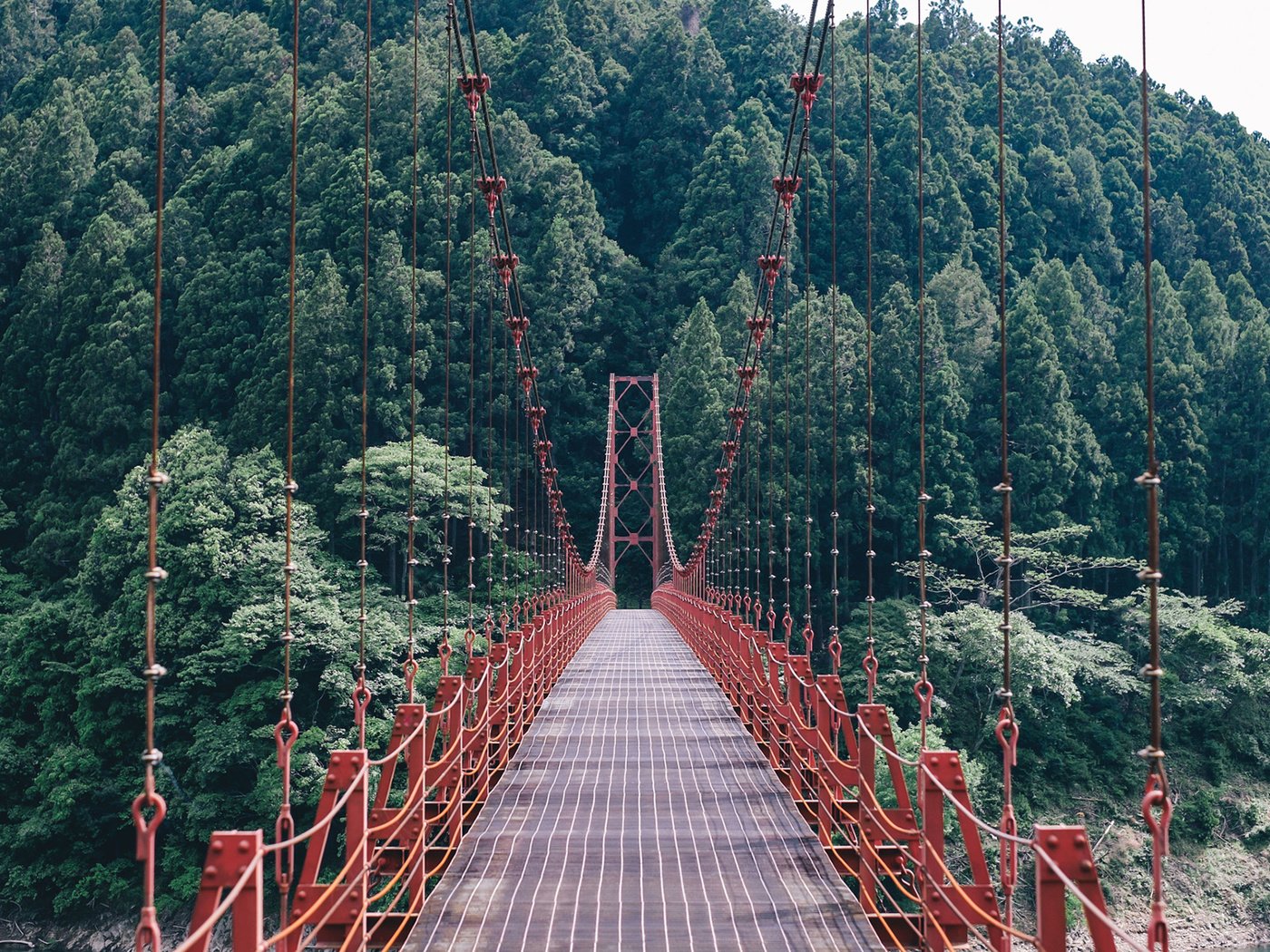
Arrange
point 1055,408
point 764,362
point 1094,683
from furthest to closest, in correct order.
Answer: point 764,362
point 1055,408
point 1094,683

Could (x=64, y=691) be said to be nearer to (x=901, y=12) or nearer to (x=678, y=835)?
(x=678, y=835)

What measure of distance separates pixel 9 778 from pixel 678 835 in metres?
20.2

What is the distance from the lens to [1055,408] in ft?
106

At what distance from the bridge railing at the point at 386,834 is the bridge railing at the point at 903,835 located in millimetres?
1900

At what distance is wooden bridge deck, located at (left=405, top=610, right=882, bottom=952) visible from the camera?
4859mm

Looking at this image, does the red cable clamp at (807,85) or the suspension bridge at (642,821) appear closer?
the suspension bridge at (642,821)

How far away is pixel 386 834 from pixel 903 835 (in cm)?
206

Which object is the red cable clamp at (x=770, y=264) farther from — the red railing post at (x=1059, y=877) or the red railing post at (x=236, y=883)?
the red railing post at (x=236, y=883)

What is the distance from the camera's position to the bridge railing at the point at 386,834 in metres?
3.36

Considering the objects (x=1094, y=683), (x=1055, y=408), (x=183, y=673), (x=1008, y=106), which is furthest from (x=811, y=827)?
(x=1008, y=106)

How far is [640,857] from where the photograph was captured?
6133 mm

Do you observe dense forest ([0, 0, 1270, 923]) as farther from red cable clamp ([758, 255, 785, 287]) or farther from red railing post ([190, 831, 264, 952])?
red railing post ([190, 831, 264, 952])

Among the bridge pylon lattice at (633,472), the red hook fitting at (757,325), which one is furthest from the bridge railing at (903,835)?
the bridge pylon lattice at (633,472)

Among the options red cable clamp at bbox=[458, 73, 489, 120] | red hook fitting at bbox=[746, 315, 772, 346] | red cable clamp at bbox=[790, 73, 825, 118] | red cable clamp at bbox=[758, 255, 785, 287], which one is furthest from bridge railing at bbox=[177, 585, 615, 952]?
red hook fitting at bbox=[746, 315, 772, 346]
